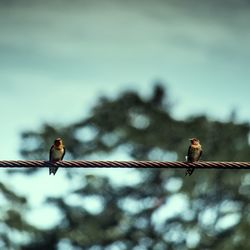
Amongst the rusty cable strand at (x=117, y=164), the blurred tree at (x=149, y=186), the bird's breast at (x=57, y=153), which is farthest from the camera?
the blurred tree at (x=149, y=186)

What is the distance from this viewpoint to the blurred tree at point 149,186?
22.2 metres

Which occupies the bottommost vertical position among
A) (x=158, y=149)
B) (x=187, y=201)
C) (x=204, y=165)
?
(x=204, y=165)

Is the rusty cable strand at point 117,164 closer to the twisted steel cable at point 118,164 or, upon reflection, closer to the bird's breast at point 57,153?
the twisted steel cable at point 118,164

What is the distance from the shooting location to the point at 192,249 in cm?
2211

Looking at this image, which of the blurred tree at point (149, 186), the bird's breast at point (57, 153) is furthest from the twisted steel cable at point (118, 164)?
the blurred tree at point (149, 186)

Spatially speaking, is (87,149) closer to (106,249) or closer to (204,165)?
(106,249)

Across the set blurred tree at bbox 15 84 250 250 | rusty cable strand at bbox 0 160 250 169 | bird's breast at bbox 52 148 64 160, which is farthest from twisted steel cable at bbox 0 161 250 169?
blurred tree at bbox 15 84 250 250

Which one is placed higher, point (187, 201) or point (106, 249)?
point (187, 201)

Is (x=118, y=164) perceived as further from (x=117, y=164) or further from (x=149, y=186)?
(x=149, y=186)

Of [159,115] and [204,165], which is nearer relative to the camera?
[204,165]

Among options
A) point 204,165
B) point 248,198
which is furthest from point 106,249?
point 204,165

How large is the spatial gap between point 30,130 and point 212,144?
548 centimetres

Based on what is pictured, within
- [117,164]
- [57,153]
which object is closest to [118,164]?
[117,164]

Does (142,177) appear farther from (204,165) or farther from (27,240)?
(204,165)
